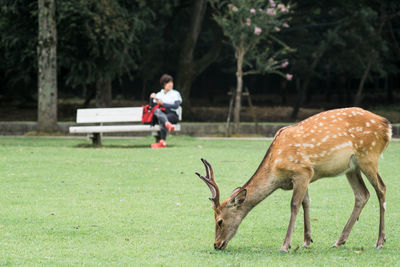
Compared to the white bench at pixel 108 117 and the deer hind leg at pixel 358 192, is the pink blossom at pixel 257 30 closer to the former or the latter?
the white bench at pixel 108 117

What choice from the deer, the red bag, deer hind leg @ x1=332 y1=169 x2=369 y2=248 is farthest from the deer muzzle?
the red bag

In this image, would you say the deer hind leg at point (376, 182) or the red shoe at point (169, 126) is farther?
the red shoe at point (169, 126)

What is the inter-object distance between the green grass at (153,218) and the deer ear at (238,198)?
1.28 feet

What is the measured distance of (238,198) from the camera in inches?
239

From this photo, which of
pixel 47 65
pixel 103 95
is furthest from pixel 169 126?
pixel 103 95

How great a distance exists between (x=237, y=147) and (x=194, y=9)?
43.2 ft

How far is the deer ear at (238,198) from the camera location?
19.8 feet

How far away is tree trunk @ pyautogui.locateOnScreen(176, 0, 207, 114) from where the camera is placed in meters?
28.5

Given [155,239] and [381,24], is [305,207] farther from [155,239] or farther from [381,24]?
[381,24]

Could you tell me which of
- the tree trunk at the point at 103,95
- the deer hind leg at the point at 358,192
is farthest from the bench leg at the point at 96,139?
the deer hind leg at the point at 358,192

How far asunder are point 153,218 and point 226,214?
63.0 inches

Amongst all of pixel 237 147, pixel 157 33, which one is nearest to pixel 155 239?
pixel 237 147

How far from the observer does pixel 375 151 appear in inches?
251

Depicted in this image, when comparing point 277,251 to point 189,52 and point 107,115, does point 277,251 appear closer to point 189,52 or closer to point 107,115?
point 107,115
